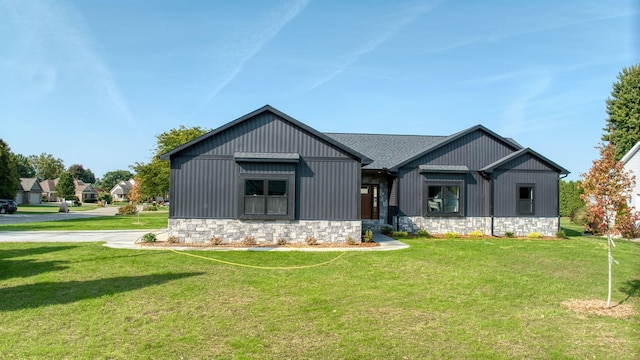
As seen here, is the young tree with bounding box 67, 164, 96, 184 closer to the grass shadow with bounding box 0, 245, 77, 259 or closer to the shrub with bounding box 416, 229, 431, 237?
the grass shadow with bounding box 0, 245, 77, 259

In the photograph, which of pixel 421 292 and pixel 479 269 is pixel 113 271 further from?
pixel 479 269

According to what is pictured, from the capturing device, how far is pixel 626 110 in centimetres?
3641

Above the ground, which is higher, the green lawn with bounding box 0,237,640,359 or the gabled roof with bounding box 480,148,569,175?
the gabled roof with bounding box 480,148,569,175

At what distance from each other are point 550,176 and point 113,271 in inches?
742

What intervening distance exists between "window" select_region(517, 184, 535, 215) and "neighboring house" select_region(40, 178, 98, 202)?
8922cm

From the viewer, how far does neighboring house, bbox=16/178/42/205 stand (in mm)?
64375

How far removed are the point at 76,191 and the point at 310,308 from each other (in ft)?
343

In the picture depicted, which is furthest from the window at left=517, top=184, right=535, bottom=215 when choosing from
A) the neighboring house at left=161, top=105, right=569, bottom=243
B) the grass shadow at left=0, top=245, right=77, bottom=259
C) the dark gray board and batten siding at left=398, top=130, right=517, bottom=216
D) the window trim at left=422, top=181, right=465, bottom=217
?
the grass shadow at left=0, top=245, right=77, bottom=259

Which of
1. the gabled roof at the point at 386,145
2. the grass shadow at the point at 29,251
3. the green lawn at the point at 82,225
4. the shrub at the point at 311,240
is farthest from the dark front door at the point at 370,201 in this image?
the grass shadow at the point at 29,251

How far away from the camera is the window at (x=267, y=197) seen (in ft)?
48.5

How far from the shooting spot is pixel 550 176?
61.0 ft

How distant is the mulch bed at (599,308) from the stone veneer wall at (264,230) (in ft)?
27.8

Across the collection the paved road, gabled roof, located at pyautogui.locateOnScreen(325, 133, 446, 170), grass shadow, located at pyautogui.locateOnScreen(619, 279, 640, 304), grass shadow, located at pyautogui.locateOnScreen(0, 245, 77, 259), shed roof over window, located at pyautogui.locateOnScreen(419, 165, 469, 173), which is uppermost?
gabled roof, located at pyautogui.locateOnScreen(325, 133, 446, 170)

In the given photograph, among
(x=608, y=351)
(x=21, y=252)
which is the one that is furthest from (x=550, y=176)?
(x=21, y=252)
